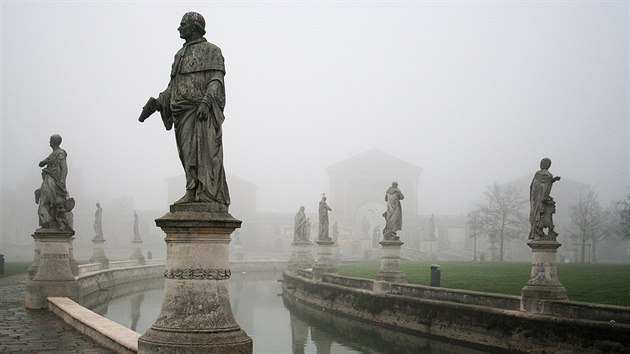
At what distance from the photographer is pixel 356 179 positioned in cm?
9112

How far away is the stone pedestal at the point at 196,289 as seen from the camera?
21.5ft

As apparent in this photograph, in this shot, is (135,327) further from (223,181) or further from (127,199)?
(127,199)

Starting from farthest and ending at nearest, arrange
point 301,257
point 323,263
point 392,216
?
point 301,257 → point 323,263 → point 392,216

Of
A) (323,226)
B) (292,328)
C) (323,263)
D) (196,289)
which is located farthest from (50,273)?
(323,226)

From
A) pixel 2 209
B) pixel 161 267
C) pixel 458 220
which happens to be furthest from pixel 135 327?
pixel 458 220

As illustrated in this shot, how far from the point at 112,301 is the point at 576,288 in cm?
1775

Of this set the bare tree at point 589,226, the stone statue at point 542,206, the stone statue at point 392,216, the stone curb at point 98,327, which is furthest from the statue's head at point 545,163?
the bare tree at point 589,226

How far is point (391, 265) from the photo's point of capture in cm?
2239

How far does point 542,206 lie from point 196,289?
11.7 meters

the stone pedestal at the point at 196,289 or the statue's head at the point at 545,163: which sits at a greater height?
the statue's head at the point at 545,163

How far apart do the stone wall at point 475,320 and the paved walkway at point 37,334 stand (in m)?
9.38

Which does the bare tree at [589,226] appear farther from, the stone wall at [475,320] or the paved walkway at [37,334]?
the paved walkway at [37,334]

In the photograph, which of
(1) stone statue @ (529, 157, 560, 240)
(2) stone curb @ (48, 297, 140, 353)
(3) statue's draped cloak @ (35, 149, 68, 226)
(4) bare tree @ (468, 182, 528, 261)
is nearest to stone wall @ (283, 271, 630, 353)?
(1) stone statue @ (529, 157, 560, 240)

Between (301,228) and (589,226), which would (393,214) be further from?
(589,226)
